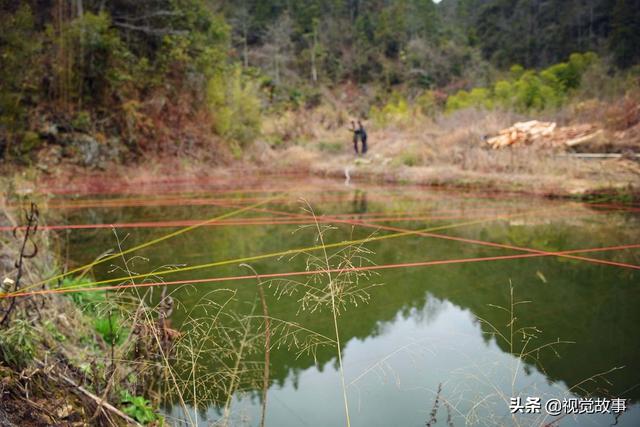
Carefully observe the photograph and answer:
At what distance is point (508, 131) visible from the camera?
10.9 metres

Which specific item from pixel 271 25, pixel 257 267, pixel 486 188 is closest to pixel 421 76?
pixel 271 25

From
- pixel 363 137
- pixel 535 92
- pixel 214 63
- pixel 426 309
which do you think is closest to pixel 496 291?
pixel 426 309

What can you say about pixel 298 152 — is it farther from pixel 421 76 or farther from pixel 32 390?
pixel 421 76

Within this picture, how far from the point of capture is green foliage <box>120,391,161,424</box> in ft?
6.24

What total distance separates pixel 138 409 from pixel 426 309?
2.30 metres

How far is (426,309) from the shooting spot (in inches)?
144

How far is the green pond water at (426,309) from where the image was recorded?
7.57ft

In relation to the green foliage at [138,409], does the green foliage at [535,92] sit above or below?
above

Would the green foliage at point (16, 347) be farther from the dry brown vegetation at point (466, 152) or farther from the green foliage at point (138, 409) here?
the dry brown vegetation at point (466, 152)

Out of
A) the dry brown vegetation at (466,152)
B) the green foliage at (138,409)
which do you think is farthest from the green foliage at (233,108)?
the green foliage at (138,409)

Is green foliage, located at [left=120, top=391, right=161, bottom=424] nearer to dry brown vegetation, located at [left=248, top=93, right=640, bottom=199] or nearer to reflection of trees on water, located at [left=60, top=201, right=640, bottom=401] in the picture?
reflection of trees on water, located at [left=60, top=201, right=640, bottom=401]

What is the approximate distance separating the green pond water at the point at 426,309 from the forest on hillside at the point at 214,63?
3739mm

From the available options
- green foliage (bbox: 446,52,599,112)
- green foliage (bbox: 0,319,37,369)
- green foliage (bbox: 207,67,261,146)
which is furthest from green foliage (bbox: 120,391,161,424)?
green foliage (bbox: 446,52,599,112)

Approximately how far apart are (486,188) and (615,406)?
7.09 m
